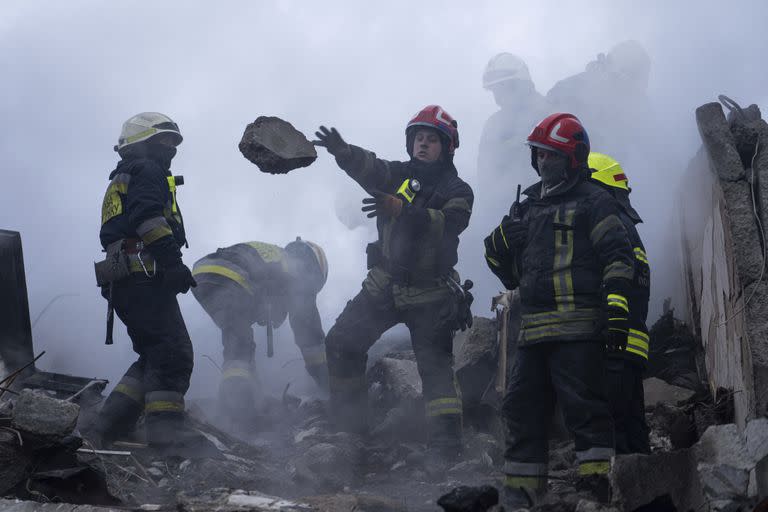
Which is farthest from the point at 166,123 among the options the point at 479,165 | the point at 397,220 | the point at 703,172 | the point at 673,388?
the point at 479,165

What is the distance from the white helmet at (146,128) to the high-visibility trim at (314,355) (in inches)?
102

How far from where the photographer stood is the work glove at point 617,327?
11.9 feet

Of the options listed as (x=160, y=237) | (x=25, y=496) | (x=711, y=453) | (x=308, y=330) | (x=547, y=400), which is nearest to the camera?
(x=711, y=453)

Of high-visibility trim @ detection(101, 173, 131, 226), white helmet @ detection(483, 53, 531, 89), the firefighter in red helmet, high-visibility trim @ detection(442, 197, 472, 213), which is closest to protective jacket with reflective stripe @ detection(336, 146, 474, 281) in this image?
high-visibility trim @ detection(442, 197, 472, 213)

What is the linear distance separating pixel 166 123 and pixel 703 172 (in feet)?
10.8

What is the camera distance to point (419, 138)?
221 inches

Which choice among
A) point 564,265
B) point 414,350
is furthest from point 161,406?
point 564,265

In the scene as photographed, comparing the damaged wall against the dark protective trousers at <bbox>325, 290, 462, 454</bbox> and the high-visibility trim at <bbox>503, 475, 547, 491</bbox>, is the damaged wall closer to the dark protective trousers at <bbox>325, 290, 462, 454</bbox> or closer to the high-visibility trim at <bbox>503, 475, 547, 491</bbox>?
the high-visibility trim at <bbox>503, 475, 547, 491</bbox>

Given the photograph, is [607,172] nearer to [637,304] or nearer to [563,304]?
[637,304]

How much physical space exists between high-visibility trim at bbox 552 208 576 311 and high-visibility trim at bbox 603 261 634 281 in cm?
18

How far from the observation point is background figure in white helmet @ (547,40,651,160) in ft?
37.7

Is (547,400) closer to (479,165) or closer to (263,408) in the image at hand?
(263,408)

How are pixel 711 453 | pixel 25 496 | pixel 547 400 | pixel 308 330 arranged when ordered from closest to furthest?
pixel 711 453, pixel 25 496, pixel 547 400, pixel 308 330

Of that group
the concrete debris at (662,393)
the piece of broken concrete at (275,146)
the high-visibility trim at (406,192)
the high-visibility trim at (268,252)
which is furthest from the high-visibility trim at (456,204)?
the high-visibility trim at (268,252)
